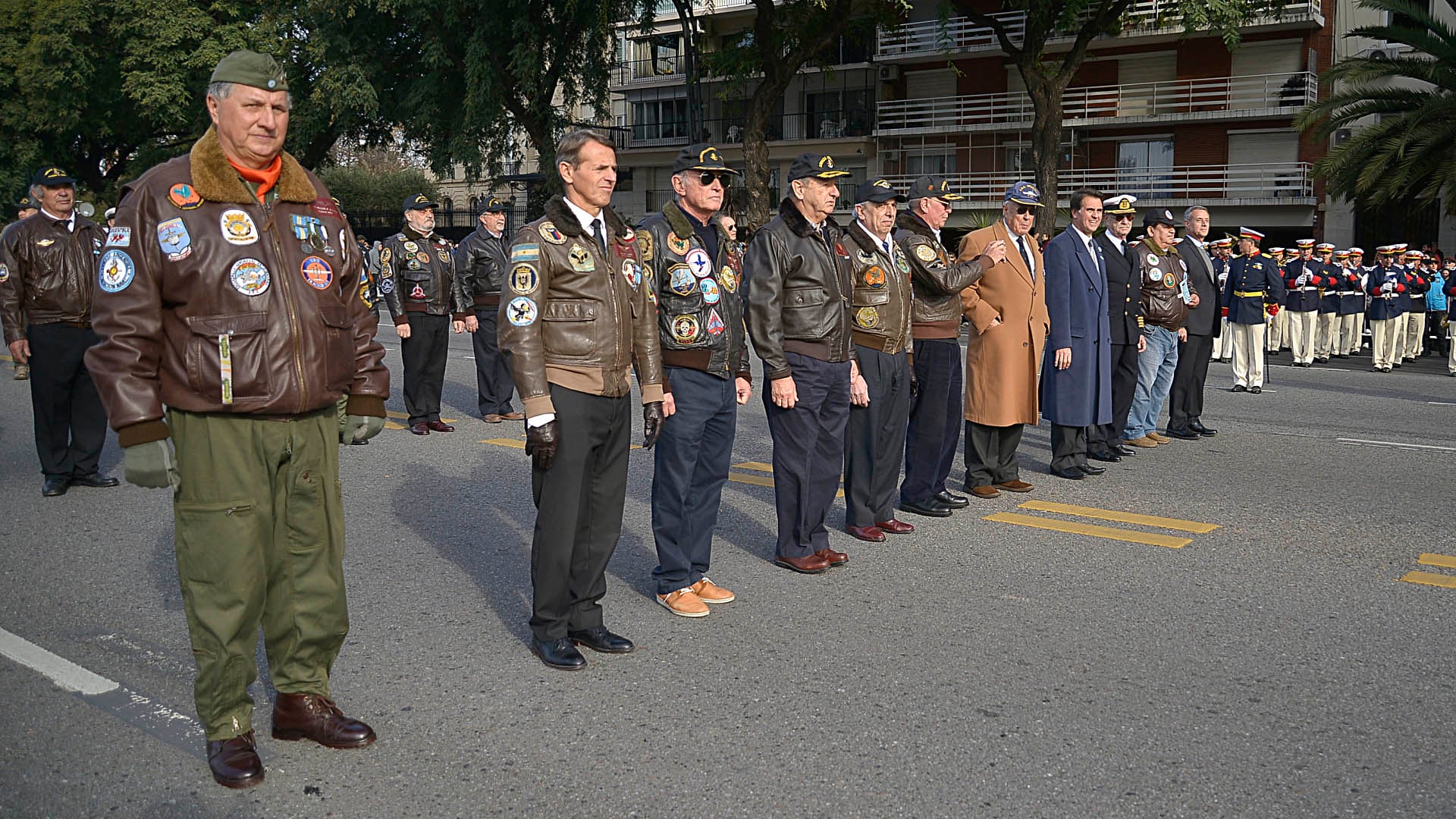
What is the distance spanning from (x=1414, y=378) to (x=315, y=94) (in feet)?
89.9

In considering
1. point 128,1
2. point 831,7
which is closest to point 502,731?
point 831,7

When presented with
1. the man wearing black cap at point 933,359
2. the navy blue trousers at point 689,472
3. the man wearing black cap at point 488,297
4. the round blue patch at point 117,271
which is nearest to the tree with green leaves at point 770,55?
the man wearing black cap at point 488,297

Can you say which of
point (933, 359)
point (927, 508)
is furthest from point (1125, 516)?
point (933, 359)

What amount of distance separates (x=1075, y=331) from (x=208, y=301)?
22.5 feet

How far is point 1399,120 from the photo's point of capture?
27.3 m

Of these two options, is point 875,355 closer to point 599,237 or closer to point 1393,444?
point 599,237

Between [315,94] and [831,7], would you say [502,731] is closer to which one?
[831,7]

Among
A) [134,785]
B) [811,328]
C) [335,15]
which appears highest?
[335,15]

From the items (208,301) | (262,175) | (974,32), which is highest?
(974,32)

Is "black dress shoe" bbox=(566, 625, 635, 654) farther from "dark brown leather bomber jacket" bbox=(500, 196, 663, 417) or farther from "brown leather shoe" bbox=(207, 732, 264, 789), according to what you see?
"brown leather shoe" bbox=(207, 732, 264, 789)

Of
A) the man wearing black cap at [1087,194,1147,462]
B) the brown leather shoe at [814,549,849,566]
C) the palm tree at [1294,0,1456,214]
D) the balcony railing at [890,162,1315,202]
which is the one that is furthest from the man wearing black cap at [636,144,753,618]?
the balcony railing at [890,162,1315,202]

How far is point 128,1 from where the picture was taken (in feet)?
137

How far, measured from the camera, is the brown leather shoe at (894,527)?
301 inches

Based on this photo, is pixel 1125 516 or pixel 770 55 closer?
pixel 1125 516
